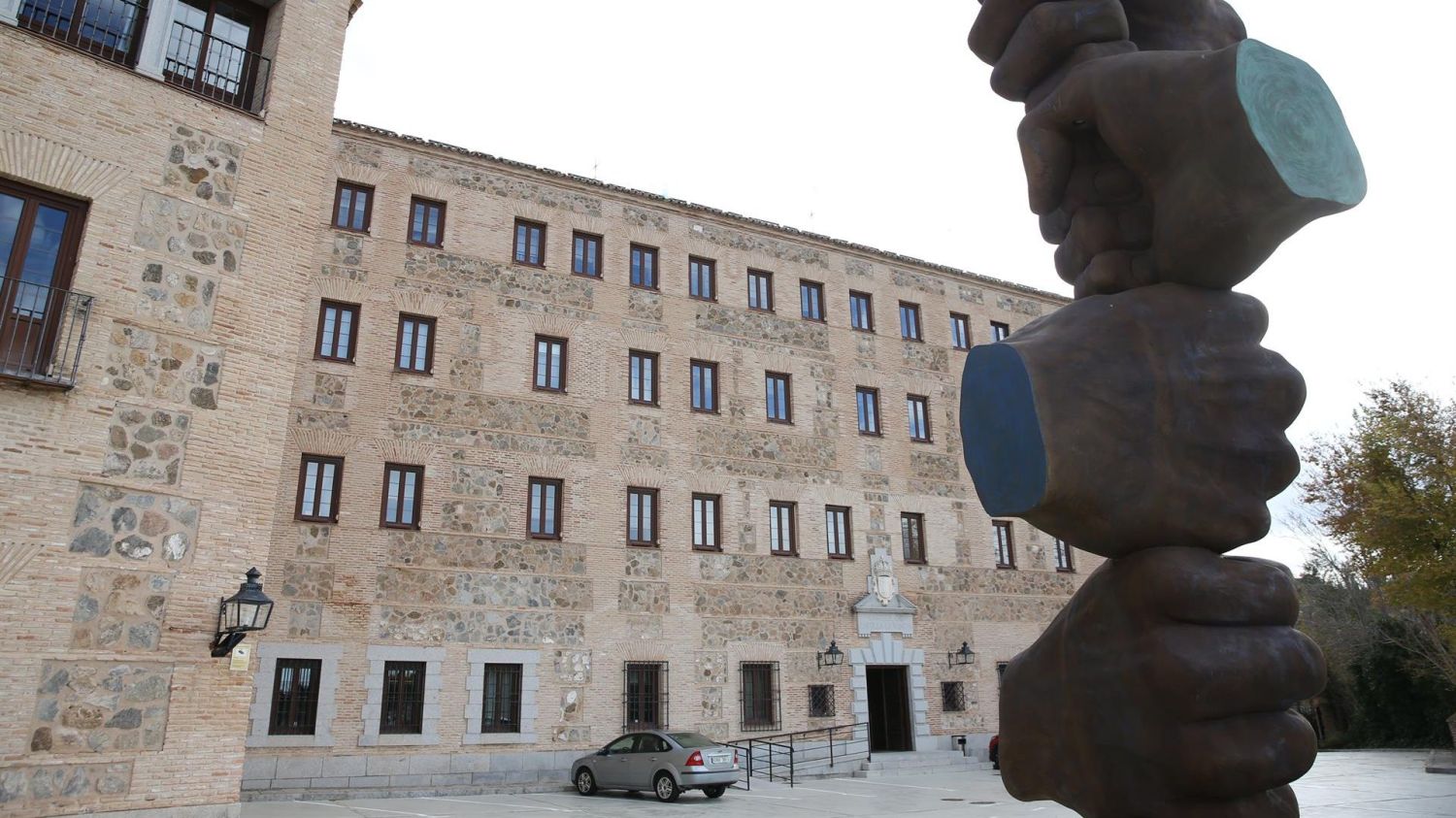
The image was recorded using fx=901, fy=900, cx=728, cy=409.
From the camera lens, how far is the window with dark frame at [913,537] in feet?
77.5

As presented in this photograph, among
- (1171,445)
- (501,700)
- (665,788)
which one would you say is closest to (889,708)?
Result: (665,788)

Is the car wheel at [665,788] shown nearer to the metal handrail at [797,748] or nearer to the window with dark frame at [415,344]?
the metal handrail at [797,748]

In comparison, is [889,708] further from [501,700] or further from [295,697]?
[295,697]

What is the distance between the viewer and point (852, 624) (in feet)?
72.3

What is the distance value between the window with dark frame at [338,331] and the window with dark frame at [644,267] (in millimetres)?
6545

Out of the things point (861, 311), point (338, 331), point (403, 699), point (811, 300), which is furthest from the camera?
point (861, 311)

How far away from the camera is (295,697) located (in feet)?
55.0

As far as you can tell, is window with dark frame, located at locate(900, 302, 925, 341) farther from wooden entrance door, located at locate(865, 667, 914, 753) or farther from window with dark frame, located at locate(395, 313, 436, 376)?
window with dark frame, located at locate(395, 313, 436, 376)

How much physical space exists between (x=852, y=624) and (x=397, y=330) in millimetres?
12591

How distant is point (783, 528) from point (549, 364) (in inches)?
271

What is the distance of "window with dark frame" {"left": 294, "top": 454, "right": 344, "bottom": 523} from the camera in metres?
17.6

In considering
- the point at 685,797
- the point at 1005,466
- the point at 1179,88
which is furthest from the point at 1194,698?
the point at 685,797

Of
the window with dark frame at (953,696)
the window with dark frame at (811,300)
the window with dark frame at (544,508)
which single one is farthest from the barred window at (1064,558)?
the window with dark frame at (544,508)

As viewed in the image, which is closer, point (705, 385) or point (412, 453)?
point (412, 453)
